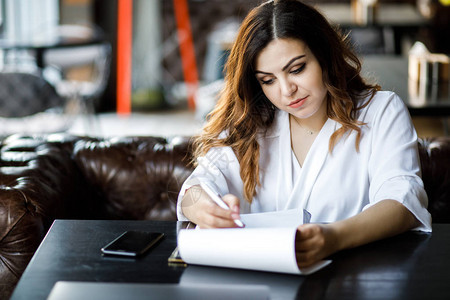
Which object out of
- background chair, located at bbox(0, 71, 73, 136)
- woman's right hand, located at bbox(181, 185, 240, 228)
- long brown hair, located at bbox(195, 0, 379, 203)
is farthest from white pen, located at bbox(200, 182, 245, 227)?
background chair, located at bbox(0, 71, 73, 136)

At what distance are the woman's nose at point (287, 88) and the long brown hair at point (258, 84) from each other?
0.12 m

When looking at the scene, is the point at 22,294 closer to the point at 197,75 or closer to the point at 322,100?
→ the point at 322,100

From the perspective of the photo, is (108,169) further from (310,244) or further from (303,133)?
(310,244)

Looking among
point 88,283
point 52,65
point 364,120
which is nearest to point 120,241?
point 88,283

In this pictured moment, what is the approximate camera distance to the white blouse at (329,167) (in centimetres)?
156

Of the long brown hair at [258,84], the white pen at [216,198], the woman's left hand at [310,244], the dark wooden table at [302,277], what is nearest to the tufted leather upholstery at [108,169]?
the long brown hair at [258,84]

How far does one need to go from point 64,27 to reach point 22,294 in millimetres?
5451

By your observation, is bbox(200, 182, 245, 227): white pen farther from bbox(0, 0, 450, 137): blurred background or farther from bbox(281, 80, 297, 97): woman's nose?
bbox(0, 0, 450, 137): blurred background

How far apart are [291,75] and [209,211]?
455 millimetres

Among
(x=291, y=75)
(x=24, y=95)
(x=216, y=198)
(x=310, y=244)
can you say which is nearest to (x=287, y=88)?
(x=291, y=75)

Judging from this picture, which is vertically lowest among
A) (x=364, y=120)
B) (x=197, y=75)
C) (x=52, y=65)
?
Result: (x=197, y=75)

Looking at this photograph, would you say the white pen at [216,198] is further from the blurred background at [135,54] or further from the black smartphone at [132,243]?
the blurred background at [135,54]

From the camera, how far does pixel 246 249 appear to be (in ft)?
3.69

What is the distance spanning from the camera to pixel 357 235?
4.13 feet
